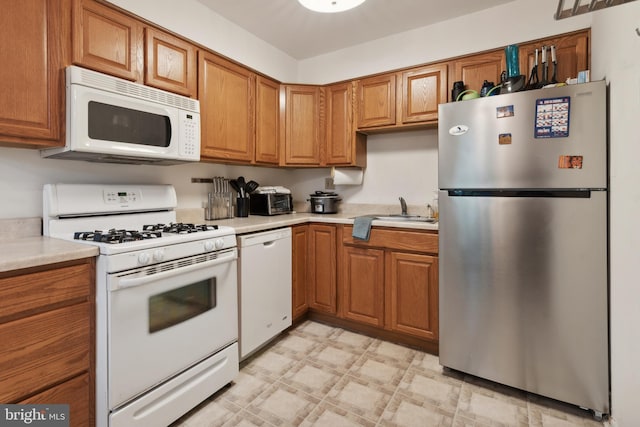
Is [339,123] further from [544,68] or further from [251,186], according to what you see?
[544,68]

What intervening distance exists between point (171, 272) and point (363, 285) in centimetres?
141

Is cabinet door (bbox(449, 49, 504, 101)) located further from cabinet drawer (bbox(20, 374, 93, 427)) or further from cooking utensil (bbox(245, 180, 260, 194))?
cabinet drawer (bbox(20, 374, 93, 427))

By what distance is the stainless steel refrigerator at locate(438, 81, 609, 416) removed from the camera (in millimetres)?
1502

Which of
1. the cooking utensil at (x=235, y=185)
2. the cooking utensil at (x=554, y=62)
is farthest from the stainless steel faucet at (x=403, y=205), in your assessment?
the cooking utensil at (x=235, y=185)

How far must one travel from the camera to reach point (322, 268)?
2.57m

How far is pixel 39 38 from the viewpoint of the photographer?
4.54 ft

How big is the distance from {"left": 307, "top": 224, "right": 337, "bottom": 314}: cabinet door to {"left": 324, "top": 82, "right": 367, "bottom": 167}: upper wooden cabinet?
679 mm

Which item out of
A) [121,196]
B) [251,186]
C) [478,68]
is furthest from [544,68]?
[121,196]

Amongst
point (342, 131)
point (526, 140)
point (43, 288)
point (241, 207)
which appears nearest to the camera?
point (43, 288)

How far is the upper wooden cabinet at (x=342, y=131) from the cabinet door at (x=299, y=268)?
726mm

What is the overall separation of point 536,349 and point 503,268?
44 cm

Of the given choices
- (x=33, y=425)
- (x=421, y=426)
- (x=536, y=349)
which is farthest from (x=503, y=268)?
(x=33, y=425)

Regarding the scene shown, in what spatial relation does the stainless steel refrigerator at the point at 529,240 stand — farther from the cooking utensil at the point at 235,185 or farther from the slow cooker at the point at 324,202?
the cooking utensil at the point at 235,185

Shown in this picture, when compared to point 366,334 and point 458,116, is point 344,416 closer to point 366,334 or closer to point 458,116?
point 366,334
